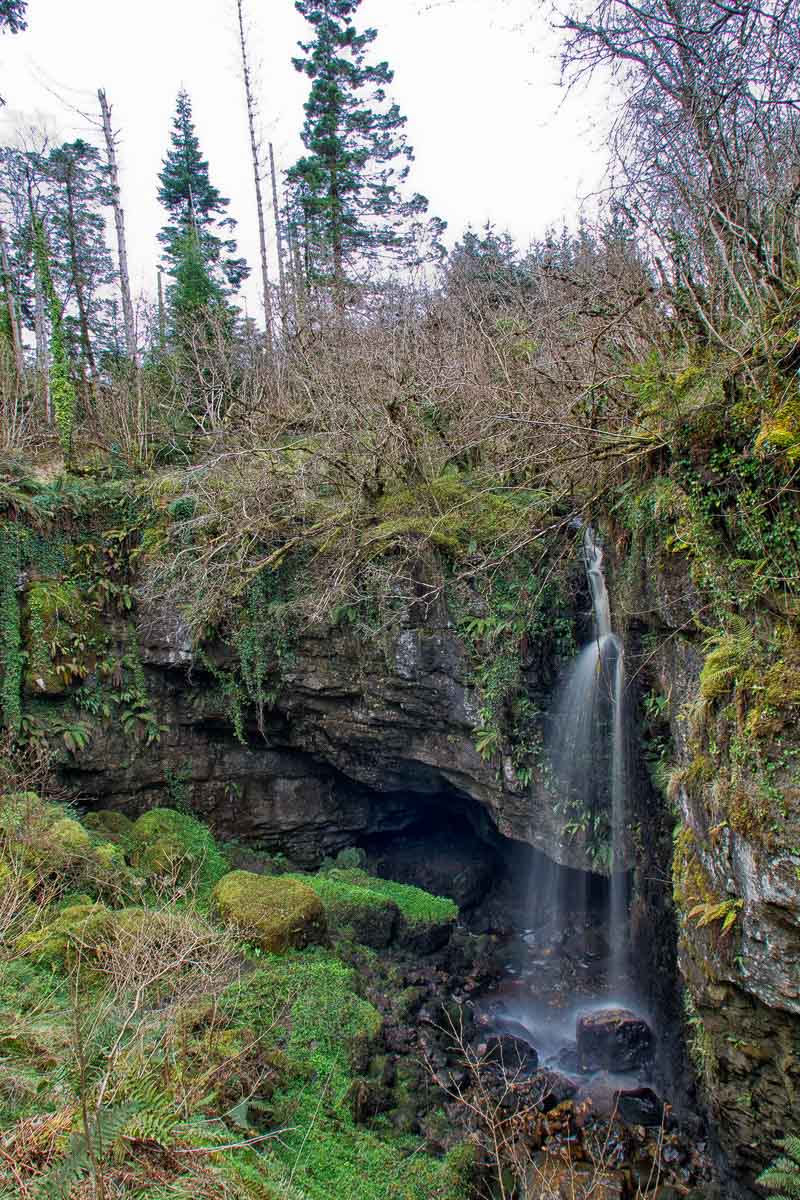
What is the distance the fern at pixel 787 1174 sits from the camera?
4.80 meters

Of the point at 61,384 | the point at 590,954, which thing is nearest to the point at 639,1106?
the point at 590,954

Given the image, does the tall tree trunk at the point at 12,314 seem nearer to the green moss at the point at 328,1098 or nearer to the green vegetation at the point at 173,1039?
the green vegetation at the point at 173,1039

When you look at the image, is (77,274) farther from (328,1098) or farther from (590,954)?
(590,954)

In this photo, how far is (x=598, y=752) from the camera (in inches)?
382

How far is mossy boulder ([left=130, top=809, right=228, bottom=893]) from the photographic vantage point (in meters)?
9.75

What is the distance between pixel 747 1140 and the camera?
555 centimetres

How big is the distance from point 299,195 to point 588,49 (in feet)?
51.9

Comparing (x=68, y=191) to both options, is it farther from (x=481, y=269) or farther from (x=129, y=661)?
(x=129, y=661)

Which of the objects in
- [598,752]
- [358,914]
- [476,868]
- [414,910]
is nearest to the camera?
[598,752]

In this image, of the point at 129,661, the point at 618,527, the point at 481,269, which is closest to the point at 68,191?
the point at 481,269

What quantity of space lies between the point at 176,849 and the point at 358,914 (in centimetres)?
294

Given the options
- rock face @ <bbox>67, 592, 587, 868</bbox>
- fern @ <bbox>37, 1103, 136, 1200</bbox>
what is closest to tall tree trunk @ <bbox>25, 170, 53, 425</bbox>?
rock face @ <bbox>67, 592, 587, 868</bbox>

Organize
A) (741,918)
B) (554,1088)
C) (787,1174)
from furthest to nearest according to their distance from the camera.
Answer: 1. (554,1088)
2. (741,918)
3. (787,1174)

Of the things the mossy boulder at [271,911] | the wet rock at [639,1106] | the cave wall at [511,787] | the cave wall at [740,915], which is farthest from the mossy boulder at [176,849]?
the cave wall at [740,915]
